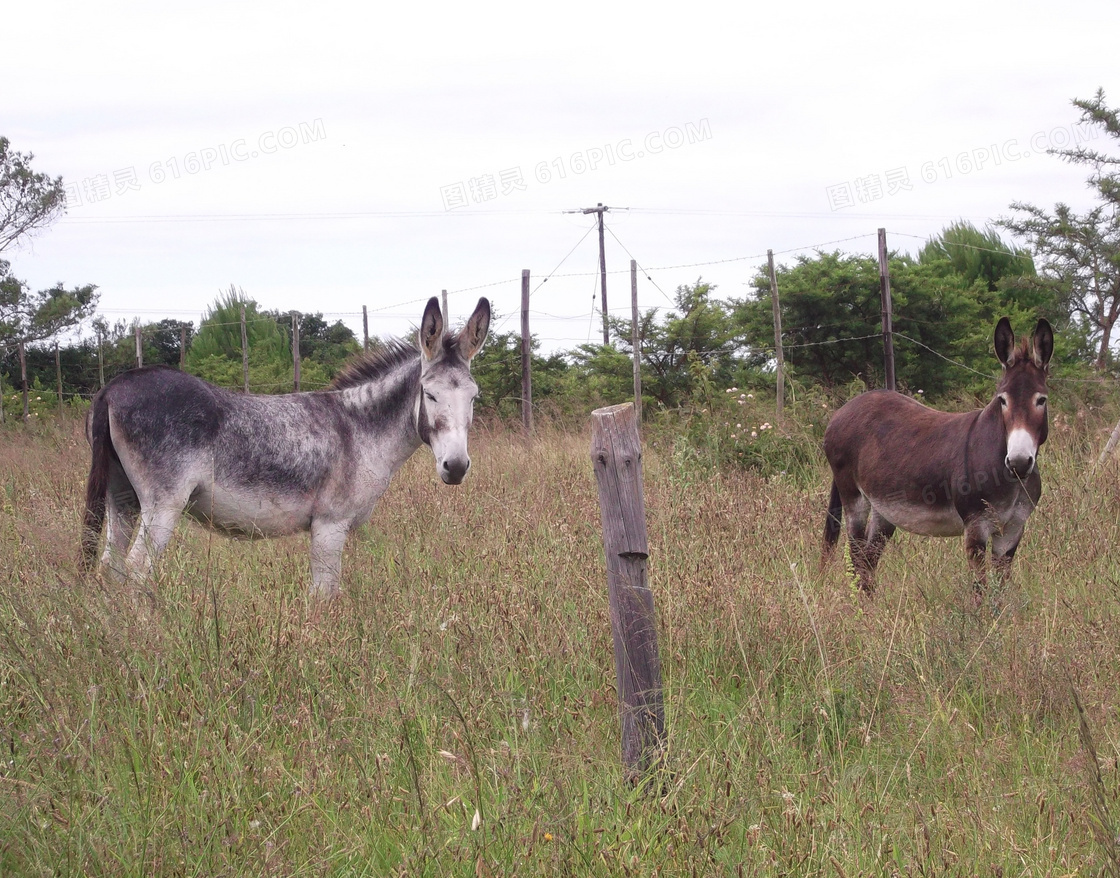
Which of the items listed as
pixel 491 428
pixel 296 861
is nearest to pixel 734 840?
pixel 296 861

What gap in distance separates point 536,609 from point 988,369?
10762mm

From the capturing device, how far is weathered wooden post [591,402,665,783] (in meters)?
2.81

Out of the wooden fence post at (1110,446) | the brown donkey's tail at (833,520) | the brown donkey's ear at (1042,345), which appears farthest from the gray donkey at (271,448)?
the wooden fence post at (1110,446)

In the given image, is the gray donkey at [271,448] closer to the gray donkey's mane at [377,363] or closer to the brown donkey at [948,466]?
the gray donkey's mane at [377,363]

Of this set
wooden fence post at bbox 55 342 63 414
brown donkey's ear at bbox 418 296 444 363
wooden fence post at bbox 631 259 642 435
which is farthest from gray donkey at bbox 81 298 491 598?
wooden fence post at bbox 55 342 63 414

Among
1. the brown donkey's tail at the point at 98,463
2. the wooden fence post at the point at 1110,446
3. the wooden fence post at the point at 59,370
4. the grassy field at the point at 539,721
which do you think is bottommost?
the grassy field at the point at 539,721

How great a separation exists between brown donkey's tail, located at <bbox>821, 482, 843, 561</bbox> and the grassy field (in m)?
0.93

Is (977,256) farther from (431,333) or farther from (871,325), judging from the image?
(431,333)

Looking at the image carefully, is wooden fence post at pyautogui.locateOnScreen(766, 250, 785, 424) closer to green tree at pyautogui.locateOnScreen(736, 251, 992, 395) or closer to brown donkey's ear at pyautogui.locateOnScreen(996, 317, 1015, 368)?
green tree at pyautogui.locateOnScreen(736, 251, 992, 395)

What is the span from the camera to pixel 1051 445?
28.6 ft

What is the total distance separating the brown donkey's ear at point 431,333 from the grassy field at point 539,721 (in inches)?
41.4

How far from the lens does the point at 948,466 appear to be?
5.02 meters

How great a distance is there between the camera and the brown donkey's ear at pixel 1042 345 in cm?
471

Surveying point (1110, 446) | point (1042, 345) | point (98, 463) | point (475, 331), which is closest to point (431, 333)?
point (475, 331)
